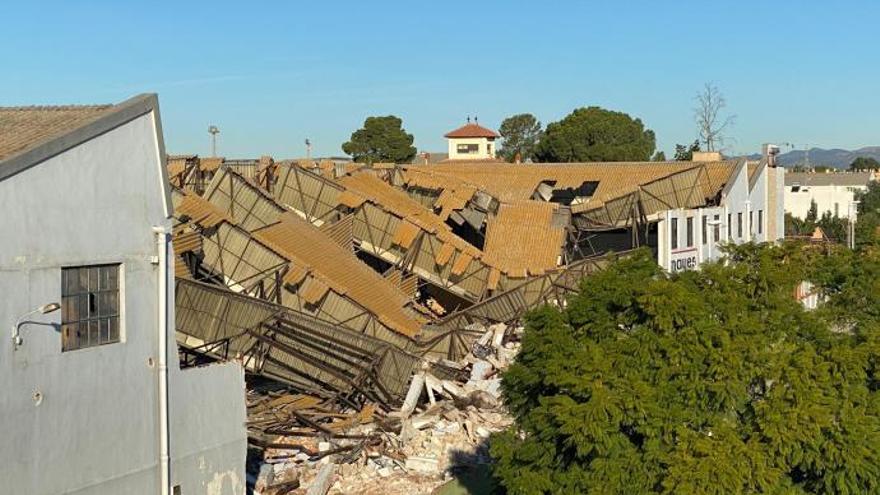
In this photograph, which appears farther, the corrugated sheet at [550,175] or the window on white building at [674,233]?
the corrugated sheet at [550,175]

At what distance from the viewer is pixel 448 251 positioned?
3691 cm

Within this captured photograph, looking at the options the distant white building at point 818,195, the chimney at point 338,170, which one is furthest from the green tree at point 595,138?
the chimney at point 338,170

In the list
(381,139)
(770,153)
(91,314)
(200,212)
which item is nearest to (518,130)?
(381,139)

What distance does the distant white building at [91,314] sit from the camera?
1362cm

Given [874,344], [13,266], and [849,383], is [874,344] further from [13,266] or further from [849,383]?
[13,266]

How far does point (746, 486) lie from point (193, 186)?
27043 mm

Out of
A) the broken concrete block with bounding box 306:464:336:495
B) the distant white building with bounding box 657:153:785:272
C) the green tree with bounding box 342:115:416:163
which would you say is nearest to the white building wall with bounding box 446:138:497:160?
the green tree with bounding box 342:115:416:163

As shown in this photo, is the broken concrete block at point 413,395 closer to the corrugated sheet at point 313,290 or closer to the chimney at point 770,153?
the corrugated sheet at point 313,290

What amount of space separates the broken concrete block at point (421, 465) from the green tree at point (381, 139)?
2830 inches

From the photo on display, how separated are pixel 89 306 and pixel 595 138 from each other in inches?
2816

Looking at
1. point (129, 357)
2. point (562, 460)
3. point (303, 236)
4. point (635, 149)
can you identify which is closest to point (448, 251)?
point (303, 236)

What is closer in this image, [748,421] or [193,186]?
[748,421]

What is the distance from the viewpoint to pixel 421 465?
914 inches

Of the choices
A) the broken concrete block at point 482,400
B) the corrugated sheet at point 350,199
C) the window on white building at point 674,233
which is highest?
the corrugated sheet at point 350,199
